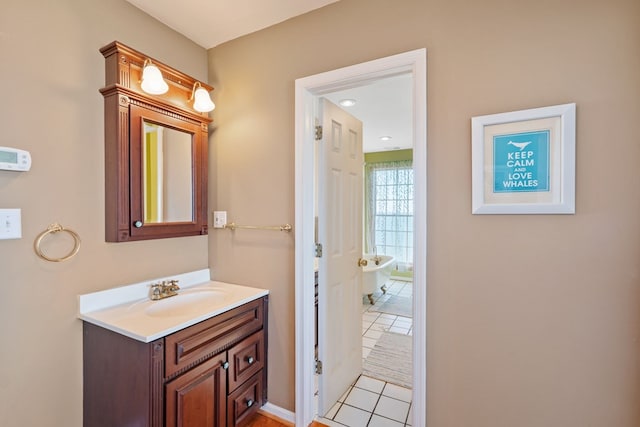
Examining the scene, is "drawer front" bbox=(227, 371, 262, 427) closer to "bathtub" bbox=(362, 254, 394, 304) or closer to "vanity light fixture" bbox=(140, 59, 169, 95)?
"vanity light fixture" bbox=(140, 59, 169, 95)

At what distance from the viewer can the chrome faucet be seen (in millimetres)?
1664

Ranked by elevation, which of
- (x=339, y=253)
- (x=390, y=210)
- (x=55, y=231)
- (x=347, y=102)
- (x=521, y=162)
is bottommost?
(x=339, y=253)

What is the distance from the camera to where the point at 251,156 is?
1.91 meters

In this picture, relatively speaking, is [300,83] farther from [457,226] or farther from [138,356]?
[138,356]

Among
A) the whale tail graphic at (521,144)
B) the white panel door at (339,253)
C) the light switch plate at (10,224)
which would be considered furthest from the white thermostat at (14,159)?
the whale tail graphic at (521,144)

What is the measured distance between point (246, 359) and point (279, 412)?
A: 0.46 metres

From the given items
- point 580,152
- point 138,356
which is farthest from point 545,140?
point 138,356

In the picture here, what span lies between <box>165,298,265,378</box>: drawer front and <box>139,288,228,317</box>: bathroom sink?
0.10 metres

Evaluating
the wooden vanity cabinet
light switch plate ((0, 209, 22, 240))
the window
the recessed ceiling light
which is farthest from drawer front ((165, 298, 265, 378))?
the window

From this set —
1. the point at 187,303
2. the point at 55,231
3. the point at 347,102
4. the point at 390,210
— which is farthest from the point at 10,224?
Answer: the point at 390,210

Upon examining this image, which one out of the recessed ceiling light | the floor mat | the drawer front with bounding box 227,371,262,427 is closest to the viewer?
the drawer front with bounding box 227,371,262,427

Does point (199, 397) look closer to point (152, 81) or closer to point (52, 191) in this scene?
point (52, 191)

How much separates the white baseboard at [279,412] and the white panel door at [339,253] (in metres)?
0.18

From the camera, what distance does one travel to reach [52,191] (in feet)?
4.46
